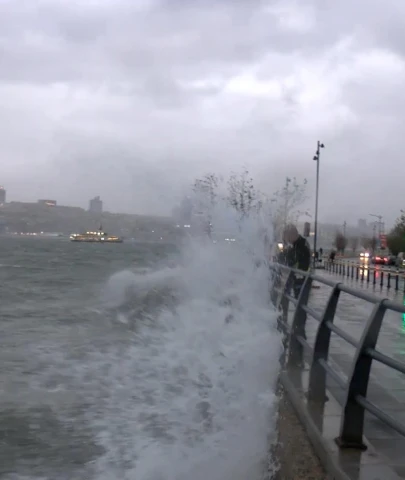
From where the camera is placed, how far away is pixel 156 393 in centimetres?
755

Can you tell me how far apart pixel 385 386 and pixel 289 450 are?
6.41 ft

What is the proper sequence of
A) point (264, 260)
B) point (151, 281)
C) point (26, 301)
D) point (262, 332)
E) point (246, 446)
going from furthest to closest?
point (151, 281)
point (26, 301)
point (264, 260)
point (262, 332)
point (246, 446)

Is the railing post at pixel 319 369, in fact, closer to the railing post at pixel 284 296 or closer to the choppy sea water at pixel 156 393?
the choppy sea water at pixel 156 393

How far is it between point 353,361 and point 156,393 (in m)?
3.87

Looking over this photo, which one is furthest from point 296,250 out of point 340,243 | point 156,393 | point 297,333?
point 340,243

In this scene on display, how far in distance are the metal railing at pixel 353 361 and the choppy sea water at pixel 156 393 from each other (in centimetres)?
48

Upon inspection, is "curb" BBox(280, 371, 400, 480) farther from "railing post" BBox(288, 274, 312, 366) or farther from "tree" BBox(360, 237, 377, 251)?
"tree" BBox(360, 237, 377, 251)

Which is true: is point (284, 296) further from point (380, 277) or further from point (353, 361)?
point (380, 277)

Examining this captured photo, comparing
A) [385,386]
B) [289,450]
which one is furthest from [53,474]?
[385,386]

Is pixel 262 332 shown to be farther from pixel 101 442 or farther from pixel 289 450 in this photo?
pixel 289 450

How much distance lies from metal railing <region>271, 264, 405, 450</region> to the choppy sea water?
0.48 meters

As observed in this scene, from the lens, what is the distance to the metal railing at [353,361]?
381cm

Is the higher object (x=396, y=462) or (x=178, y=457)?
(x=396, y=462)

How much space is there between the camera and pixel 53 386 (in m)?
8.25
